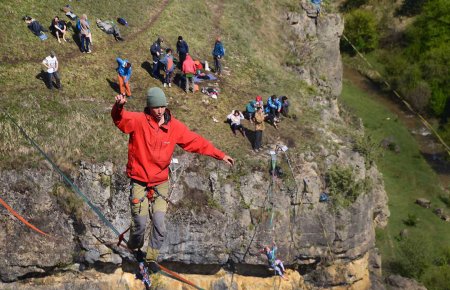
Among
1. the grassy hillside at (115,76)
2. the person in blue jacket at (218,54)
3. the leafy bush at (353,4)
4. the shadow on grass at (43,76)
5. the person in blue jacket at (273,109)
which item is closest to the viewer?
the grassy hillside at (115,76)

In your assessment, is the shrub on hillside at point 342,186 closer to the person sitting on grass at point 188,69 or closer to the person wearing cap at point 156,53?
the person sitting on grass at point 188,69

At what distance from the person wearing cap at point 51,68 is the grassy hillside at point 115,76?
0.49 metres

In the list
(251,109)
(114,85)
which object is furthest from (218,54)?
(114,85)

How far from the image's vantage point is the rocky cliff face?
26578mm

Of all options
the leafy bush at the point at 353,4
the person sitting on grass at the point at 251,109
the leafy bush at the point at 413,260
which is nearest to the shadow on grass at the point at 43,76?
the person sitting on grass at the point at 251,109

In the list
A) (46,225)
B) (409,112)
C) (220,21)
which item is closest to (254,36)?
(220,21)

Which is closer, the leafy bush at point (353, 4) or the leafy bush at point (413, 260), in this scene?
the leafy bush at point (413, 260)

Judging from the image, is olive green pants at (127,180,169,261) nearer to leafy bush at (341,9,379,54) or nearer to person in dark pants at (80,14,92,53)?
person in dark pants at (80,14,92,53)

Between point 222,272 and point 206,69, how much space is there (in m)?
11.8

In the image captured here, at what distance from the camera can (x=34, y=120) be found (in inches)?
1076

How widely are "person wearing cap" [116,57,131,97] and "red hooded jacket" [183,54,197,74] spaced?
9.89 feet

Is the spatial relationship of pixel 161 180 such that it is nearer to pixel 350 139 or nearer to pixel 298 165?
pixel 298 165

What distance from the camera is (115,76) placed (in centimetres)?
3161

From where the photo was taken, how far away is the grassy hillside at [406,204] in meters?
41.8
